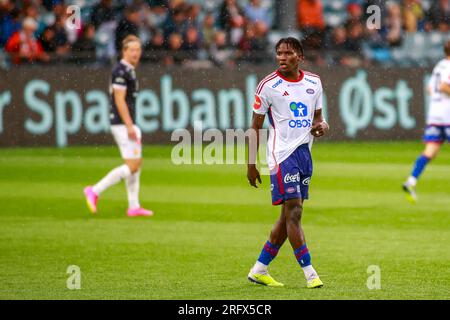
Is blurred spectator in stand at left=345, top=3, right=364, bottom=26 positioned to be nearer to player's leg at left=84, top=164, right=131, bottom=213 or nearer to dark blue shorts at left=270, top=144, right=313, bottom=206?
player's leg at left=84, top=164, right=131, bottom=213

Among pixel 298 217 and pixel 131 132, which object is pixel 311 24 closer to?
pixel 131 132

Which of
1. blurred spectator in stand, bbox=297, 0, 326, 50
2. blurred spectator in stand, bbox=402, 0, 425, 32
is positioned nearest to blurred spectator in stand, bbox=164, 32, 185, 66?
blurred spectator in stand, bbox=297, 0, 326, 50

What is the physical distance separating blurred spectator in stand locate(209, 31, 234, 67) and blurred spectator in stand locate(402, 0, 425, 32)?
4.97 m

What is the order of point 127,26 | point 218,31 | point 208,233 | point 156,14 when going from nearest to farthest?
point 208,233, point 127,26, point 156,14, point 218,31

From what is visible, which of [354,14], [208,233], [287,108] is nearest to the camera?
[287,108]

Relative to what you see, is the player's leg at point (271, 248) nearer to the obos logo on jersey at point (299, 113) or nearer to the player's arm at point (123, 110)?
the obos logo on jersey at point (299, 113)

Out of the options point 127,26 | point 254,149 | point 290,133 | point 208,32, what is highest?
point 127,26

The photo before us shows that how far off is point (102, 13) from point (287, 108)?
1446 centimetres

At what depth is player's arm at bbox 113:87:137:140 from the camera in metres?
13.6

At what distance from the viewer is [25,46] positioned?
2197 centimetres

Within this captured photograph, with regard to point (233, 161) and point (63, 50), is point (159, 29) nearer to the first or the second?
point (63, 50)

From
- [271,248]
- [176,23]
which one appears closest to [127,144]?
[271,248]

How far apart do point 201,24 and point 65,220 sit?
11.4 m
